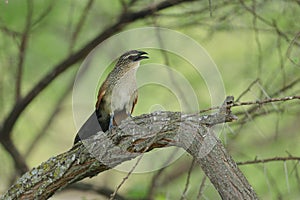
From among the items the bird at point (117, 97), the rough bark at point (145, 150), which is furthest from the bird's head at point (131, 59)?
the rough bark at point (145, 150)

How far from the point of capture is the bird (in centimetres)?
300

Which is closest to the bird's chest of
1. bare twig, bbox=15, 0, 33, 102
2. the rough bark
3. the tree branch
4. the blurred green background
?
the rough bark

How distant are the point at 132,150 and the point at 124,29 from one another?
1.99 m

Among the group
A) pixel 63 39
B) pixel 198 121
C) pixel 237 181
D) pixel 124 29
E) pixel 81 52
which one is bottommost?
pixel 237 181

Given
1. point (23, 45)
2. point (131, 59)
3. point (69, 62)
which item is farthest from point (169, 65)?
point (131, 59)

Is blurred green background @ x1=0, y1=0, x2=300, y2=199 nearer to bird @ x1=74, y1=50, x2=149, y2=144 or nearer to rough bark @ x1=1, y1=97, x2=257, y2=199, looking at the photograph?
bird @ x1=74, y1=50, x2=149, y2=144

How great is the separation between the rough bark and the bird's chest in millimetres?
312

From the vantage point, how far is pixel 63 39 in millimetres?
5137

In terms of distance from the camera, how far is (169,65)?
4.49 m

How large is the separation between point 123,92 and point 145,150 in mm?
507

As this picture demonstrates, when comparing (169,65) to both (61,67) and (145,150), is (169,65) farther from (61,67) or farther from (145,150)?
(145,150)

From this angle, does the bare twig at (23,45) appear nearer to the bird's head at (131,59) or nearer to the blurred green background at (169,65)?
the blurred green background at (169,65)

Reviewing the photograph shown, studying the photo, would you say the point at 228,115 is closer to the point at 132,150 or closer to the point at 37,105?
the point at 132,150

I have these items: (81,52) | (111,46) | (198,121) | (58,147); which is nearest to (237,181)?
(198,121)
